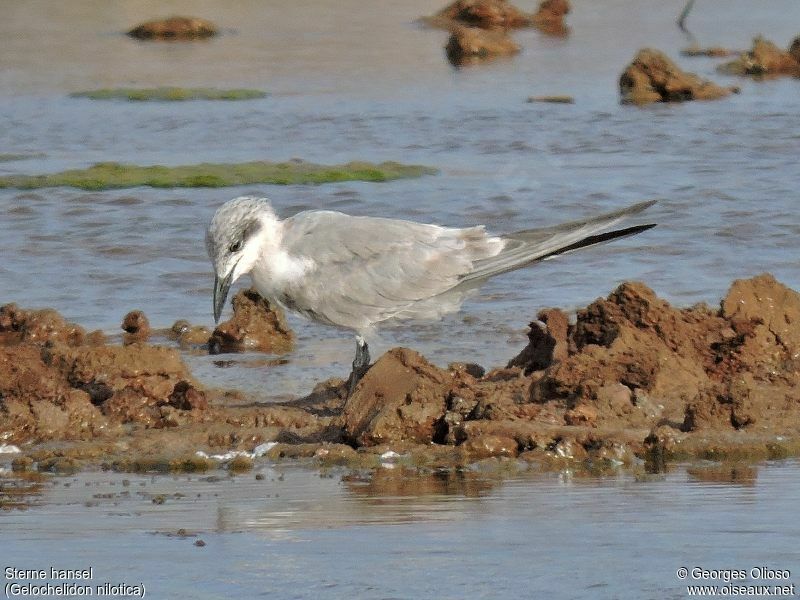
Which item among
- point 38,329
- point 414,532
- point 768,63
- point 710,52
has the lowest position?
point 414,532

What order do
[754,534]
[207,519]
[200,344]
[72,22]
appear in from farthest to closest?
1. [72,22]
2. [200,344]
3. [207,519]
4. [754,534]

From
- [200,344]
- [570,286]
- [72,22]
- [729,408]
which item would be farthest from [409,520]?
[72,22]

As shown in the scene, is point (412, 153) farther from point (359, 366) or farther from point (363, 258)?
point (359, 366)

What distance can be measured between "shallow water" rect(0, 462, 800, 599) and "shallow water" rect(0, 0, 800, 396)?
1913 millimetres

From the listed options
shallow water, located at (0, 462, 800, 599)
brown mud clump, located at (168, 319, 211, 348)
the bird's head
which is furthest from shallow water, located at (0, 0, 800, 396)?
shallow water, located at (0, 462, 800, 599)

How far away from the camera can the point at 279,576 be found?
175 inches

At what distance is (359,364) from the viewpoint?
698 cm

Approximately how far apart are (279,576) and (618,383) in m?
2.23

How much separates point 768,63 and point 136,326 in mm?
11913

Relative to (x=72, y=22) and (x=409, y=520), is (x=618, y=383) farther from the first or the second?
(x=72, y=22)

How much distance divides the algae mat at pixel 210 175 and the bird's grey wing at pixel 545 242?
5.76 metres

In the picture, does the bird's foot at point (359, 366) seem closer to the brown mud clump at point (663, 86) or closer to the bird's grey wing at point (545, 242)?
the bird's grey wing at point (545, 242)

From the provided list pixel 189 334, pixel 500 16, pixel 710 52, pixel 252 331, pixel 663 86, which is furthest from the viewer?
pixel 500 16

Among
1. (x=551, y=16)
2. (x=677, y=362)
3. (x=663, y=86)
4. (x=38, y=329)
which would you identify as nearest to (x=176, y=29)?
(x=551, y=16)
